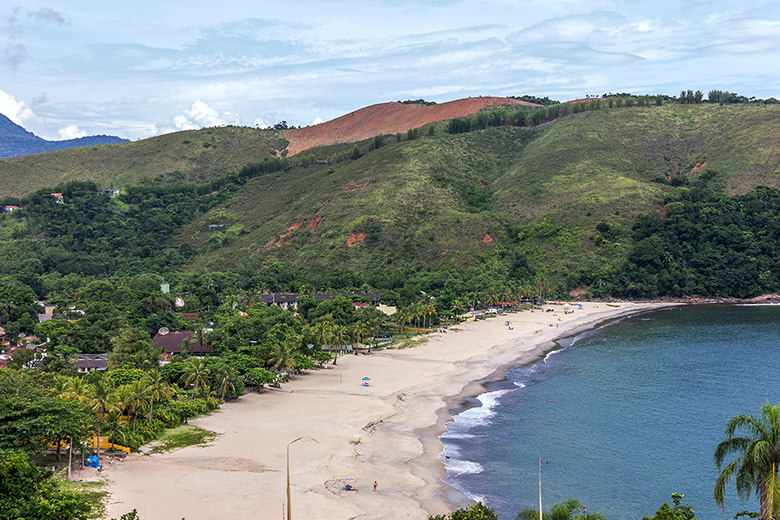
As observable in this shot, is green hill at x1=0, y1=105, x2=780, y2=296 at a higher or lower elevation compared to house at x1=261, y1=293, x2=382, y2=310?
higher

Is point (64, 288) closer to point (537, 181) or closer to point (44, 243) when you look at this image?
point (44, 243)

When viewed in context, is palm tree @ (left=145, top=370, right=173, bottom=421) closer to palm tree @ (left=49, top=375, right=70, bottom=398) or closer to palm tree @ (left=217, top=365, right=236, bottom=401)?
palm tree @ (left=217, top=365, right=236, bottom=401)

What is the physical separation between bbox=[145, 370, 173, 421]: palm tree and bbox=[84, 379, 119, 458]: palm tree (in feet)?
9.18

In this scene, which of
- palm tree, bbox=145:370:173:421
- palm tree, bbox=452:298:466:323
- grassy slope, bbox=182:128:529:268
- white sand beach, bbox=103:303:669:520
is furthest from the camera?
grassy slope, bbox=182:128:529:268

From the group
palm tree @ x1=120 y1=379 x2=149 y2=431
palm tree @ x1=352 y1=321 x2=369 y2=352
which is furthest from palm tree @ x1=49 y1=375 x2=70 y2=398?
palm tree @ x1=352 y1=321 x2=369 y2=352

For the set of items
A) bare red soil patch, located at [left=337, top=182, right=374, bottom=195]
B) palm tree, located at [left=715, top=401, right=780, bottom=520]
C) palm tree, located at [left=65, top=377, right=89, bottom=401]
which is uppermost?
bare red soil patch, located at [left=337, top=182, right=374, bottom=195]

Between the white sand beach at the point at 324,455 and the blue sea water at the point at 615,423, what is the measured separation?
3138 mm

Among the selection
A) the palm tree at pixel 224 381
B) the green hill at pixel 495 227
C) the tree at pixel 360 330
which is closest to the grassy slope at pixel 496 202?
the green hill at pixel 495 227

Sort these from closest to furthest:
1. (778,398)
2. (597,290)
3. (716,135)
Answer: (778,398) → (597,290) → (716,135)

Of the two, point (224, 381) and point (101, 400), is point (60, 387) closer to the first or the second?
point (101, 400)

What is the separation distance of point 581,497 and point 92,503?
27.7m

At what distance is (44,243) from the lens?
6644 inches

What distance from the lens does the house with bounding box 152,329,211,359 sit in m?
72.8

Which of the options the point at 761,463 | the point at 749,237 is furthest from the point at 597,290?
the point at 761,463
